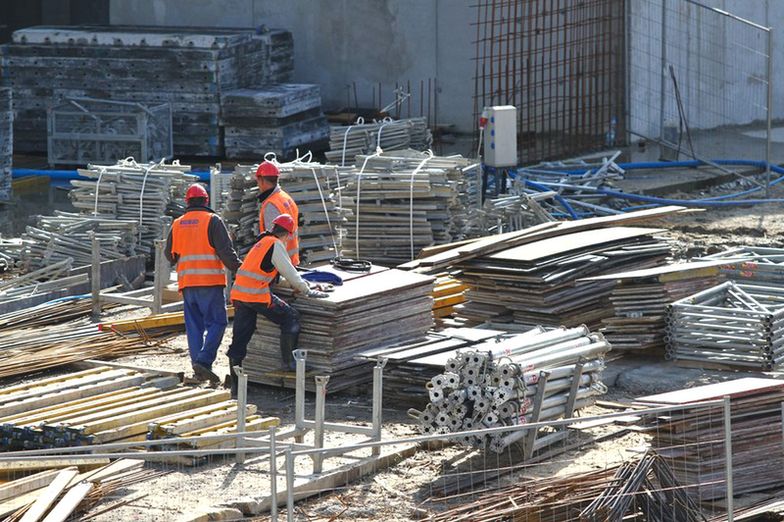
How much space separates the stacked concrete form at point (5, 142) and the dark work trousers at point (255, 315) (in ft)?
37.5

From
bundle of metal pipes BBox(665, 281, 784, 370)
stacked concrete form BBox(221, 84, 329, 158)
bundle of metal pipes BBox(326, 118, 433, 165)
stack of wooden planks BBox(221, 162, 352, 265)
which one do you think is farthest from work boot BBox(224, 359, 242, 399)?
stacked concrete form BBox(221, 84, 329, 158)

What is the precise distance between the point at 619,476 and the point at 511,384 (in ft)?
4.66

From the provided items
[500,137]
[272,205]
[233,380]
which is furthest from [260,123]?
[233,380]

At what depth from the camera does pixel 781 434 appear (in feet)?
37.1

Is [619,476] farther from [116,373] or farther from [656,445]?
[116,373]

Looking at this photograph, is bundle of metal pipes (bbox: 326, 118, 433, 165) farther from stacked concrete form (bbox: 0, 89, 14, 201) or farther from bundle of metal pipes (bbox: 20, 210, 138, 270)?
stacked concrete form (bbox: 0, 89, 14, 201)

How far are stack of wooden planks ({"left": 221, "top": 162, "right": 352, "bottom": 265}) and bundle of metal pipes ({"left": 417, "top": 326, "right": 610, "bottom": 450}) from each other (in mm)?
5408

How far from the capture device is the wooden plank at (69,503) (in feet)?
32.6

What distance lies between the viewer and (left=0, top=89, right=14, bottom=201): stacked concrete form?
23.7 metres

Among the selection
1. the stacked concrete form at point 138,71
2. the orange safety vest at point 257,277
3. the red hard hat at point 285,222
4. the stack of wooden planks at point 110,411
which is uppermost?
the stacked concrete form at point 138,71

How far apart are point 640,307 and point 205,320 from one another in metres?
4.39

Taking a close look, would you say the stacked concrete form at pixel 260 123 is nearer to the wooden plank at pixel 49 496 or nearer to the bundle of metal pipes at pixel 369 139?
the bundle of metal pipes at pixel 369 139

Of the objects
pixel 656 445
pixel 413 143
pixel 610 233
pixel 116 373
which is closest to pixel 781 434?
pixel 656 445

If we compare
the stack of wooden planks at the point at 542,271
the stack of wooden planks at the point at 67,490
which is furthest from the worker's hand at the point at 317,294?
the stack of wooden planks at the point at 67,490
